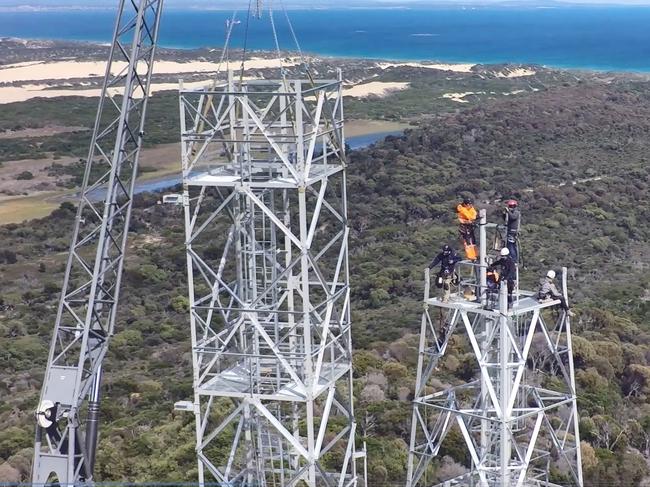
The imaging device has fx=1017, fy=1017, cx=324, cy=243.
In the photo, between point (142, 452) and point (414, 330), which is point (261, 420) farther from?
point (414, 330)

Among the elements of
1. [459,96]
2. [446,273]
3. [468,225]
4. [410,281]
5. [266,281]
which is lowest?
[459,96]

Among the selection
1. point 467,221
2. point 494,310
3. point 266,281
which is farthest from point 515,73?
point 494,310

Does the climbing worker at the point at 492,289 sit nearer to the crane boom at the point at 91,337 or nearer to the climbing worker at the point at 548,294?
the climbing worker at the point at 548,294

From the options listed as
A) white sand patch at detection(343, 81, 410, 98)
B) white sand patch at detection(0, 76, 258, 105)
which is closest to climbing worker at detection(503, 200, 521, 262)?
white sand patch at detection(0, 76, 258, 105)

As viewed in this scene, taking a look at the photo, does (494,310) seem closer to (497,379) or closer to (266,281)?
(497,379)

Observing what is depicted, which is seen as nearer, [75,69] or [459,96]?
[459,96]

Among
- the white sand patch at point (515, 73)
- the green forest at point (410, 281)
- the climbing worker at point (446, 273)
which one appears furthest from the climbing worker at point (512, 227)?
the white sand patch at point (515, 73)
